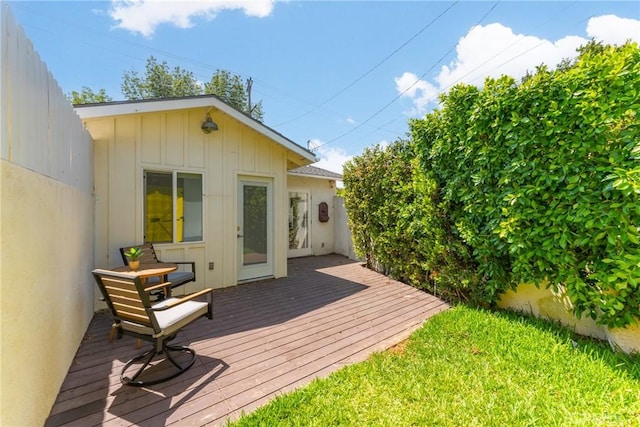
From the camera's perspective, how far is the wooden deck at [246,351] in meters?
2.31

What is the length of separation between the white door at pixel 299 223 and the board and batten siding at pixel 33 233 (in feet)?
22.4

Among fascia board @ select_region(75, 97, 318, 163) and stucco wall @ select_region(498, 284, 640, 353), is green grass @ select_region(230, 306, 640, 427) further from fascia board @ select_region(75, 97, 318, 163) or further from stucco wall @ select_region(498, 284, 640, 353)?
fascia board @ select_region(75, 97, 318, 163)

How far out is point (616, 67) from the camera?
111 inches

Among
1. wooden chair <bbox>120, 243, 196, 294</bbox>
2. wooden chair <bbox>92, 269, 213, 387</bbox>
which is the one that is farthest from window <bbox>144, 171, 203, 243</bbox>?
wooden chair <bbox>92, 269, 213, 387</bbox>

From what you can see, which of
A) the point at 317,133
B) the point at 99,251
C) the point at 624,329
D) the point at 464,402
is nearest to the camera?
the point at 464,402

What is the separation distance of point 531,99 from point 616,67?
2.46 feet

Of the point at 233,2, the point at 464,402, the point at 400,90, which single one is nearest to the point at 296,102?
the point at 400,90

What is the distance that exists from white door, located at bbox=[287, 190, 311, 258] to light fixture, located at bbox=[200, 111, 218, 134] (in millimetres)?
4410

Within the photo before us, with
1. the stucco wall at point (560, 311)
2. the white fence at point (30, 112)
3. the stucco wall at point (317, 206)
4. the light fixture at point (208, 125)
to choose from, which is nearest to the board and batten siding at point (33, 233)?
the white fence at point (30, 112)

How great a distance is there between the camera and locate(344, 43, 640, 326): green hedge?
2838mm

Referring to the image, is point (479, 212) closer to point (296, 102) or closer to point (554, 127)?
point (554, 127)

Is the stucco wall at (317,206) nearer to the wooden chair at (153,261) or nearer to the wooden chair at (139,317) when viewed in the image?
the wooden chair at (153,261)

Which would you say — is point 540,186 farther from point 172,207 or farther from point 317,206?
point 317,206

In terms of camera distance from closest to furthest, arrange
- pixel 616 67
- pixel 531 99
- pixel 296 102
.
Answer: pixel 616 67
pixel 531 99
pixel 296 102
